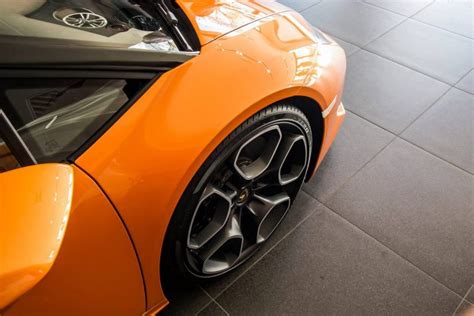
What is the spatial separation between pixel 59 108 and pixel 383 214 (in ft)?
4.28

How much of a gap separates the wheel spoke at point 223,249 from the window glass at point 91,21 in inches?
22.7

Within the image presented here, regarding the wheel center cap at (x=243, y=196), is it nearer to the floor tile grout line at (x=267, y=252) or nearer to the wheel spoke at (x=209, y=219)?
the wheel spoke at (x=209, y=219)

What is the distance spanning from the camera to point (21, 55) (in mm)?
720

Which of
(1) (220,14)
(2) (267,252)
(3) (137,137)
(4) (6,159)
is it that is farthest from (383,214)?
(4) (6,159)

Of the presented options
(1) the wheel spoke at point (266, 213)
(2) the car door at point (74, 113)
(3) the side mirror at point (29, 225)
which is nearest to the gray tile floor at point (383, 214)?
(1) the wheel spoke at point (266, 213)

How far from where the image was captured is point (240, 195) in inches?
49.1

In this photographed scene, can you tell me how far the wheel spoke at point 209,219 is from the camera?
45.4 inches

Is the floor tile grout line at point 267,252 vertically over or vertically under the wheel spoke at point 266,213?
under

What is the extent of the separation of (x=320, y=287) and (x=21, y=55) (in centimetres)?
117

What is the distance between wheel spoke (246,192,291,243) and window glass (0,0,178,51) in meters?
0.58

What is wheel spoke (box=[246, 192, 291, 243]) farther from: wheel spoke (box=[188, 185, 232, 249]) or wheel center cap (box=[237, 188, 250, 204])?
wheel spoke (box=[188, 185, 232, 249])

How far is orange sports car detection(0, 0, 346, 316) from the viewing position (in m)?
0.70

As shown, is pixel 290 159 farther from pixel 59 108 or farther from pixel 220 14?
pixel 59 108

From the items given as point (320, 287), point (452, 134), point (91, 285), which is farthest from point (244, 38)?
point (452, 134)
